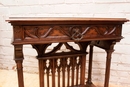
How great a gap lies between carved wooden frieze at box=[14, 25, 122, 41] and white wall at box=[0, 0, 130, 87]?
0.44 metres

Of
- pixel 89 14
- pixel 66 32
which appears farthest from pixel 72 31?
pixel 89 14

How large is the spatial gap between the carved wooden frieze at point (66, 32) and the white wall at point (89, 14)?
445mm

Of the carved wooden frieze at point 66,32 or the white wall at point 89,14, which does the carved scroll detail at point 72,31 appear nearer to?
the carved wooden frieze at point 66,32

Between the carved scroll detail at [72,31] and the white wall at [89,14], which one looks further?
the white wall at [89,14]

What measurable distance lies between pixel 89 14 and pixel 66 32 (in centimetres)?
63

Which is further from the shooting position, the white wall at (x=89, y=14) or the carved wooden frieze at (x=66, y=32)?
the white wall at (x=89, y=14)

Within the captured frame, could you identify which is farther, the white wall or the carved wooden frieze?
the white wall

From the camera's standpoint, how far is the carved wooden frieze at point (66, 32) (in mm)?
784

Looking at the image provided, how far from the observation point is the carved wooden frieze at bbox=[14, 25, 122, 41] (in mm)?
784

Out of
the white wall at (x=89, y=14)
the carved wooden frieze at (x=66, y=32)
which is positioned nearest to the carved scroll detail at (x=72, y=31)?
the carved wooden frieze at (x=66, y=32)

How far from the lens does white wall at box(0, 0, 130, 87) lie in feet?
4.42

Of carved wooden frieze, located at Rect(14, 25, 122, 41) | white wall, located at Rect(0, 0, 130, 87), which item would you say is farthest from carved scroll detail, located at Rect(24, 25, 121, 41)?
white wall, located at Rect(0, 0, 130, 87)

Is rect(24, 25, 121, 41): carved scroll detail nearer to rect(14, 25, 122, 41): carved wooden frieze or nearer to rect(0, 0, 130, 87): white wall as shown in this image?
rect(14, 25, 122, 41): carved wooden frieze

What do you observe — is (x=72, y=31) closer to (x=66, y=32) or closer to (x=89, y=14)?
(x=66, y=32)
